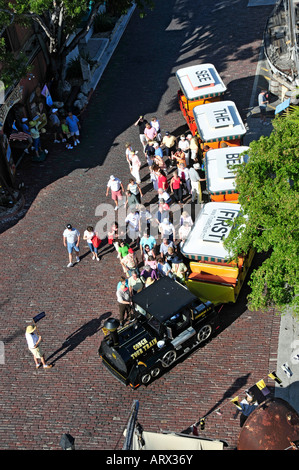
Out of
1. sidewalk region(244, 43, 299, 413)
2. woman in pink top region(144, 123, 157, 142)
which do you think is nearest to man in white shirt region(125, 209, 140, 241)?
woman in pink top region(144, 123, 157, 142)

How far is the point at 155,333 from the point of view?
1650cm

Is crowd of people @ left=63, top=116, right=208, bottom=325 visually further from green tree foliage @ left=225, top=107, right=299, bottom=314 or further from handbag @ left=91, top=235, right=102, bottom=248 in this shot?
green tree foliage @ left=225, top=107, right=299, bottom=314

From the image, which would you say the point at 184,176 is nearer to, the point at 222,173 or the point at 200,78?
the point at 222,173

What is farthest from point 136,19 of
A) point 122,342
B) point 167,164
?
point 122,342

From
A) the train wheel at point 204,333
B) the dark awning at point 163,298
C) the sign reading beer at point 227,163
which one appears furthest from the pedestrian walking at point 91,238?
the train wheel at point 204,333

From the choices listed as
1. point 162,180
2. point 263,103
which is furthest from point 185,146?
point 263,103

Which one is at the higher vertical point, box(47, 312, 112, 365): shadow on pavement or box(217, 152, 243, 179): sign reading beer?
box(217, 152, 243, 179): sign reading beer

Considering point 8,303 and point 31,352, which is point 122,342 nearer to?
point 31,352

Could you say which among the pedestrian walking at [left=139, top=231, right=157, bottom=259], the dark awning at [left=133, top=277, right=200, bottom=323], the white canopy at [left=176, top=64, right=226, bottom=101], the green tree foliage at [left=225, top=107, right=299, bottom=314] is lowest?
the pedestrian walking at [left=139, top=231, right=157, bottom=259]

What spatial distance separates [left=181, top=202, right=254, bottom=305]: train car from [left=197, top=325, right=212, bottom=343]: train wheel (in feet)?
3.46

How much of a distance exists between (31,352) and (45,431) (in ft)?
9.09

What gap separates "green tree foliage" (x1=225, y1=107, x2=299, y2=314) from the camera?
576 inches

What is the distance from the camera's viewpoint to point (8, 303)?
19.6m

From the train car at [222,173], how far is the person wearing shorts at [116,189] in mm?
3243
